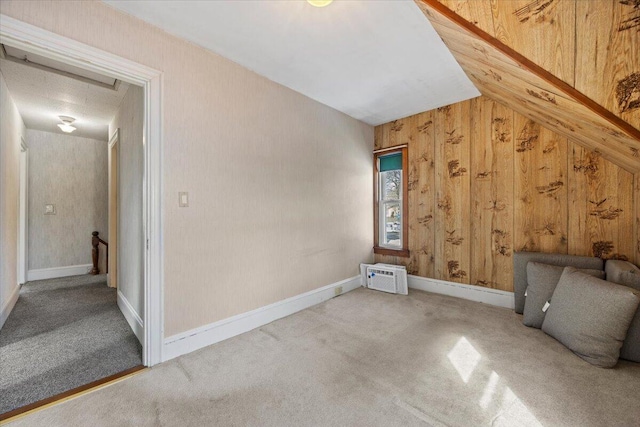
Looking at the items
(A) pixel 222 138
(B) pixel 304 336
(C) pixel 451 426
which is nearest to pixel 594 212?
(C) pixel 451 426

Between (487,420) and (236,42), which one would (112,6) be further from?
(487,420)

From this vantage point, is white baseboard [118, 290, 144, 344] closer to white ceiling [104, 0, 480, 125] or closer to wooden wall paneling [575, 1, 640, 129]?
white ceiling [104, 0, 480, 125]

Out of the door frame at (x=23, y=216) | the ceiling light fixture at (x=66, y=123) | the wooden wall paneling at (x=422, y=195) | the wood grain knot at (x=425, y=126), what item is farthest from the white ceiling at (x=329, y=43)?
the door frame at (x=23, y=216)

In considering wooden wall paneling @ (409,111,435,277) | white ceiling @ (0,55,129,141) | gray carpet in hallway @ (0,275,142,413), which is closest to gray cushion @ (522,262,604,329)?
wooden wall paneling @ (409,111,435,277)

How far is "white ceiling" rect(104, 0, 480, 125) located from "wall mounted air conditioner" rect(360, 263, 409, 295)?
2275 mm

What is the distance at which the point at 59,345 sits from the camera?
230 cm

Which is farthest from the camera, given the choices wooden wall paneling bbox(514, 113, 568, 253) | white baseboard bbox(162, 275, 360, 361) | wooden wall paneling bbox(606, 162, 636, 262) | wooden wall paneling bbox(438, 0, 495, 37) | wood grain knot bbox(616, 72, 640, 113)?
wooden wall paneling bbox(514, 113, 568, 253)

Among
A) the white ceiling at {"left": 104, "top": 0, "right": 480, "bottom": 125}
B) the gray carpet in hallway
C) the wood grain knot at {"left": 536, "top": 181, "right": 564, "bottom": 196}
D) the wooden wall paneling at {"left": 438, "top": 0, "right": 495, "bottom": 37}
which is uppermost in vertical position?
the white ceiling at {"left": 104, "top": 0, "right": 480, "bottom": 125}

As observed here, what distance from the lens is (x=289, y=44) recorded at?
7.29 feet

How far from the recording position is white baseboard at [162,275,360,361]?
2.12 meters

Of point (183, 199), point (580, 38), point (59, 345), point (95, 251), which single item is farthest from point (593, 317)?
point (95, 251)

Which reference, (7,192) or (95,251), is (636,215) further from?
(95,251)

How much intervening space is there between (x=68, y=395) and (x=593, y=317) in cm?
364

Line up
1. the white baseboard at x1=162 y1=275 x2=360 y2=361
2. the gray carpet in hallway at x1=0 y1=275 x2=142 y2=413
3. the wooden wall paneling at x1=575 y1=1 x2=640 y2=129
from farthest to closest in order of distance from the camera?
the white baseboard at x1=162 y1=275 x2=360 y2=361 < the gray carpet in hallway at x1=0 y1=275 x2=142 y2=413 < the wooden wall paneling at x1=575 y1=1 x2=640 y2=129
